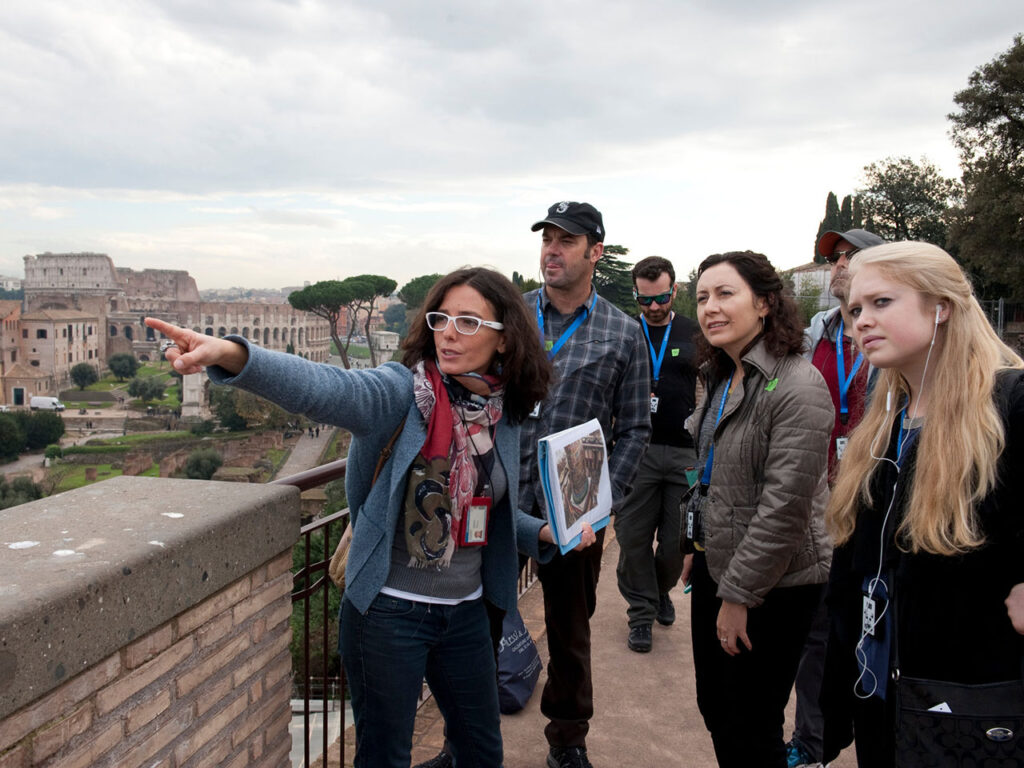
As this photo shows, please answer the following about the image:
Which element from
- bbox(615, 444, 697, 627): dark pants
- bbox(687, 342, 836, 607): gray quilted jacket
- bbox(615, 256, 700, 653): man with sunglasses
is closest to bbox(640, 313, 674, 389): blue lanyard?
bbox(615, 256, 700, 653): man with sunglasses

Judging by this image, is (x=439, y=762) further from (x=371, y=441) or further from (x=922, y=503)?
(x=922, y=503)

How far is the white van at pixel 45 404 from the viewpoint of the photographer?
220 ft

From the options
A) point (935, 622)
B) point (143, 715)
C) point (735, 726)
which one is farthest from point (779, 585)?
point (143, 715)

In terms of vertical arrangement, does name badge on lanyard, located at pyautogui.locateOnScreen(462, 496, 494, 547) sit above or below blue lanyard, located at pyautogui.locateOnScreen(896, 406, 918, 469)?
below

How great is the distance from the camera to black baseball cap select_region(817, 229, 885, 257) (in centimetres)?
320

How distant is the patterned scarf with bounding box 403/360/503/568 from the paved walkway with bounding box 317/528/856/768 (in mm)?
1458

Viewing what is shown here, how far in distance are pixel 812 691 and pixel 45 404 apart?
78.2 meters

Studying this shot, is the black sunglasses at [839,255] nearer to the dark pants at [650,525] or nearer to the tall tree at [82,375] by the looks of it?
the dark pants at [650,525]

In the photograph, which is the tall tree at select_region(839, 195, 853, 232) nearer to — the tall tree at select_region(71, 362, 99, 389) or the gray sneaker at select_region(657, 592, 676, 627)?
the gray sneaker at select_region(657, 592, 676, 627)

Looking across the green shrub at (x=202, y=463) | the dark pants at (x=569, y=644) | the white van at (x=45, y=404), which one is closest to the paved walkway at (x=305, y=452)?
the green shrub at (x=202, y=463)

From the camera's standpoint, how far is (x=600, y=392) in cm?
288

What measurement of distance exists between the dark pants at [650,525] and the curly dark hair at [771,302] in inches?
71.3

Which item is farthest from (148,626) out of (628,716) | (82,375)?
(82,375)

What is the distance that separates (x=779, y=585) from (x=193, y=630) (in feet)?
5.24
